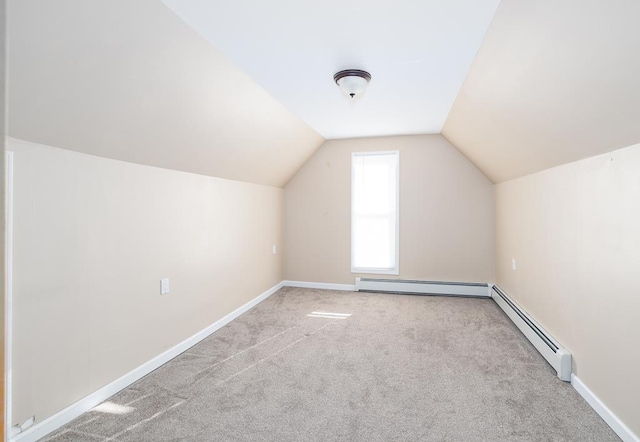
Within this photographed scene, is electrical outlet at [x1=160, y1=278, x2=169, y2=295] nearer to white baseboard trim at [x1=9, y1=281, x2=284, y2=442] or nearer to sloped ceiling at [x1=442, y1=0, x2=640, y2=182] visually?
white baseboard trim at [x1=9, y1=281, x2=284, y2=442]

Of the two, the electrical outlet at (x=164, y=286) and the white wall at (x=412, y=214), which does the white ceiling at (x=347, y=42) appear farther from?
the electrical outlet at (x=164, y=286)

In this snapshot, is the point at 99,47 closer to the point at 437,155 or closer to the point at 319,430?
the point at 319,430

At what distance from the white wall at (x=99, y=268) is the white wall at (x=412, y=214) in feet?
5.80

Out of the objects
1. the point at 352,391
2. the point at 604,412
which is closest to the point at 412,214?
the point at 352,391

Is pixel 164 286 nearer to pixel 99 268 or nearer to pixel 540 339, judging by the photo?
pixel 99 268

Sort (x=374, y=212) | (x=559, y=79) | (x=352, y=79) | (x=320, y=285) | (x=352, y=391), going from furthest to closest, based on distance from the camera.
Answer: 1. (x=320, y=285)
2. (x=374, y=212)
3. (x=352, y=79)
4. (x=352, y=391)
5. (x=559, y=79)

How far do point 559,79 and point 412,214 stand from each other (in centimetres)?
296

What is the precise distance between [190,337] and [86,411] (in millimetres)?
978

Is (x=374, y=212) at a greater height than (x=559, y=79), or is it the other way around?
(x=559, y=79)

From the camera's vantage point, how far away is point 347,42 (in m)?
1.98

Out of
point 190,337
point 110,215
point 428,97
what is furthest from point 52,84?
point 428,97

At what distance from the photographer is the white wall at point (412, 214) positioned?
4.42 metres

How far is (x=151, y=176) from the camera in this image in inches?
97.6

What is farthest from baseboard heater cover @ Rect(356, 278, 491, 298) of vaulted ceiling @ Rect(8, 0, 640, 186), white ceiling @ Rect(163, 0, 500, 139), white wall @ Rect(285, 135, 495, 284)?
white ceiling @ Rect(163, 0, 500, 139)
